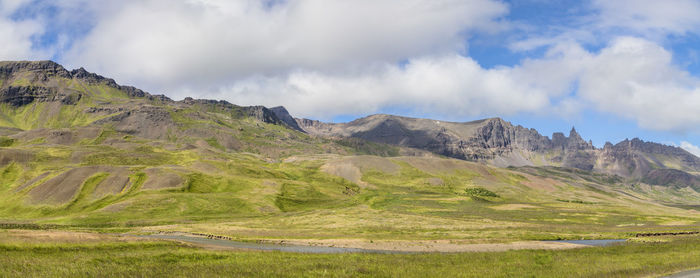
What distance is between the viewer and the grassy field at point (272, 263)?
34500 mm

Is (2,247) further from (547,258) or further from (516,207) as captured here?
(516,207)

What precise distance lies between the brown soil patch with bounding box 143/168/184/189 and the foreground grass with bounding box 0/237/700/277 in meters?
131

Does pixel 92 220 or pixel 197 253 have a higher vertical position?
pixel 197 253

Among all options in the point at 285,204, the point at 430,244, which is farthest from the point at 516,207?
the point at 430,244

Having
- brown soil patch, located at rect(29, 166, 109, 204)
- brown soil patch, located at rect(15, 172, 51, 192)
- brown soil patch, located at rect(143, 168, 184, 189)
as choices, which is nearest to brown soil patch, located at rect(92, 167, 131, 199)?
brown soil patch, located at rect(29, 166, 109, 204)

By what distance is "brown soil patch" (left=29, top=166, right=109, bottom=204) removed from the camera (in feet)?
509

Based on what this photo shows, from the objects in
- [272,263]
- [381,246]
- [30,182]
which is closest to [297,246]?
[381,246]

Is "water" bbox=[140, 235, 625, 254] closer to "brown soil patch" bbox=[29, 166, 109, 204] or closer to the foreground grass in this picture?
the foreground grass

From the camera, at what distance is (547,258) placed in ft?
163

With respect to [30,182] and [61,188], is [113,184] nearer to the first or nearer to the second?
[61,188]

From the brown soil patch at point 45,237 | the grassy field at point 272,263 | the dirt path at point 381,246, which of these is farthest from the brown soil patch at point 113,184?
the grassy field at point 272,263

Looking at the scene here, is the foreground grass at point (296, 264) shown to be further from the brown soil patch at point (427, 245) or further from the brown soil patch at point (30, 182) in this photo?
the brown soil patch at point (30, 182)

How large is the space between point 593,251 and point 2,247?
69235mm

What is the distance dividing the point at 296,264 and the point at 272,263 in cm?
246
